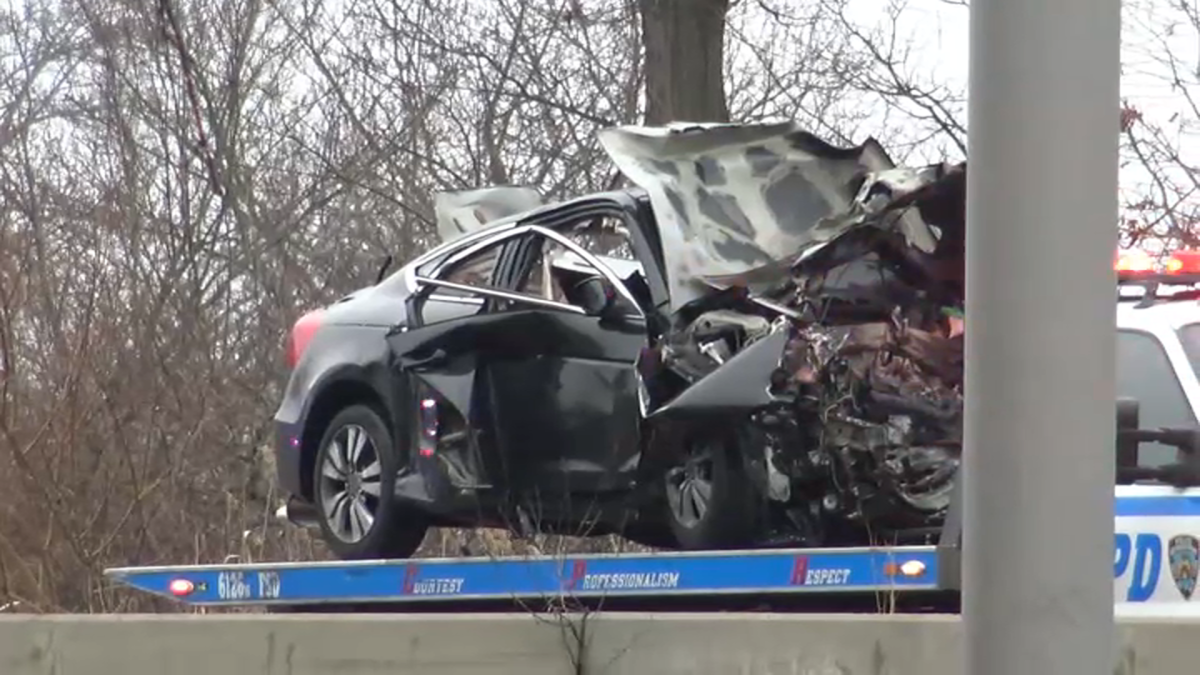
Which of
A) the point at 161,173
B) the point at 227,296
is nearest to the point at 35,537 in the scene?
the point at 227,296

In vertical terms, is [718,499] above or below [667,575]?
above

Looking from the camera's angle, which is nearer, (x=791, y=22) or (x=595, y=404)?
(x=595, y=404)

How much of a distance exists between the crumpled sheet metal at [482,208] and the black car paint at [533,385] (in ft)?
2.86

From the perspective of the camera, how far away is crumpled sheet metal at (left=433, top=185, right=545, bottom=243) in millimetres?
9562

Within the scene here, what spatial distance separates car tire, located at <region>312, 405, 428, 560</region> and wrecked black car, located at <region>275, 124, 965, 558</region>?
1 centimetres

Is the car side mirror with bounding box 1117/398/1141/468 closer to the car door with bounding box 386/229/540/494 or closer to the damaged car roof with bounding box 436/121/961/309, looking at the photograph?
the damaged car roof with bounding box 436/121/961/309

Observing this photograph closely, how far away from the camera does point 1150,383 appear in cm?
659

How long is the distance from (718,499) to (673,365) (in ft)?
1.81

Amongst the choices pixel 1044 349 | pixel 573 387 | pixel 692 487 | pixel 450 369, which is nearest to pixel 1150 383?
pixel 692 487

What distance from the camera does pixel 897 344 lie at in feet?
23.1

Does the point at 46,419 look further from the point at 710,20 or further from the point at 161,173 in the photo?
the point at 161,173

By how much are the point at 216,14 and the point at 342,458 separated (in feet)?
48.2

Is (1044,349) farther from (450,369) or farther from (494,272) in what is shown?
(494,272)

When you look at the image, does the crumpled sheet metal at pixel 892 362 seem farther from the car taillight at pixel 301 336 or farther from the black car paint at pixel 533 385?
the car taillight at pixel 301 336
